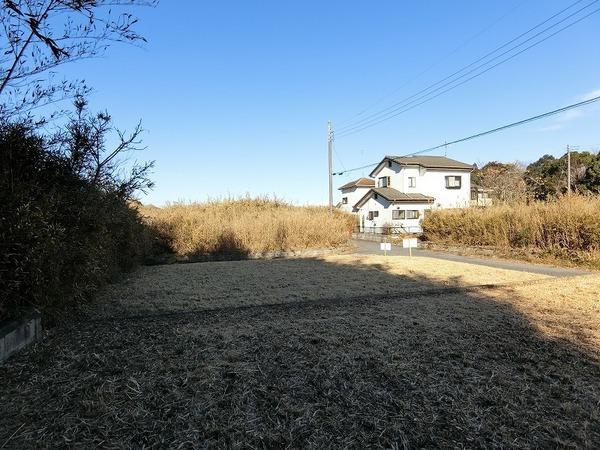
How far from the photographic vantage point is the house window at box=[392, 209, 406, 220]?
100 ft

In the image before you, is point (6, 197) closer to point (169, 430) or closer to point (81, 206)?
point (81, 206)

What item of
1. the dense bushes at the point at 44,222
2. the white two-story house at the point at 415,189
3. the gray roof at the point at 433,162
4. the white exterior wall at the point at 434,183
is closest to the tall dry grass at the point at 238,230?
the dense bushes at the point at 44,222

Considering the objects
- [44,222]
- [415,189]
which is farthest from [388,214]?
[44,222]

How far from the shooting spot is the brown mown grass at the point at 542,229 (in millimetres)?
10180

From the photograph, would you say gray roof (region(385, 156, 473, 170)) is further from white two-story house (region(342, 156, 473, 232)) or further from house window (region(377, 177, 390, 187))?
house window (region(377, 177, 390, 187))

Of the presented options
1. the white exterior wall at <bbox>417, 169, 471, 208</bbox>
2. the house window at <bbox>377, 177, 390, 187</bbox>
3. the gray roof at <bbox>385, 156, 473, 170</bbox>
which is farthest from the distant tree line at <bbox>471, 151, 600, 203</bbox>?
the house window at <bbox>377, 177, 390, 187</bbox>

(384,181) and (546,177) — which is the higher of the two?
(384,181)

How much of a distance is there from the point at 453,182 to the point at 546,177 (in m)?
6.79

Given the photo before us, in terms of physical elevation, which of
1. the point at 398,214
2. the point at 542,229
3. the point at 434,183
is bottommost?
the point at 542,229

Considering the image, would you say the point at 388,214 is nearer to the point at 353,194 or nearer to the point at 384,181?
the point at 384,181

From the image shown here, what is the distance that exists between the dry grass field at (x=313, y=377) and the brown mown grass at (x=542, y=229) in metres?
6.51

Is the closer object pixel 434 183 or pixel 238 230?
pixel 238 230

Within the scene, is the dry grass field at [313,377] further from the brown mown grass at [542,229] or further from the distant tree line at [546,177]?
the distant tree line at [546,177]

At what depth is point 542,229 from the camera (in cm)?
1162
